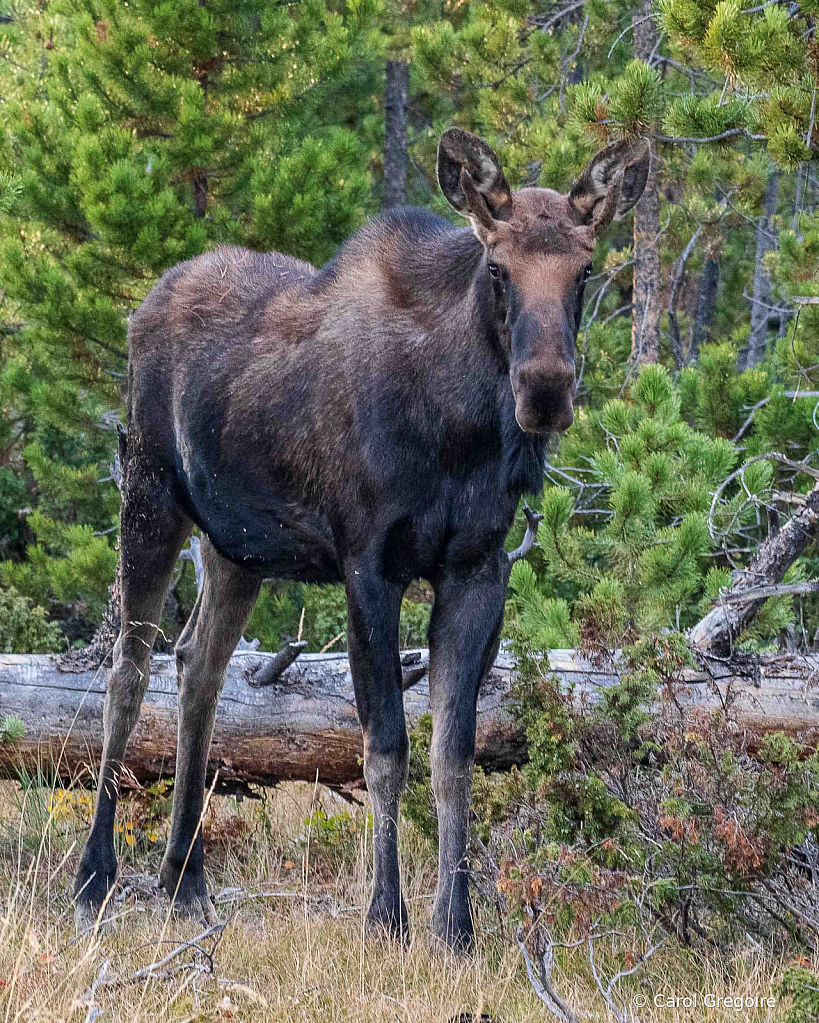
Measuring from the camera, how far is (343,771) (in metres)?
5.97

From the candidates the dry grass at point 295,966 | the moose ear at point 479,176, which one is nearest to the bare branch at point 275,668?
the dry grass at point 295,966

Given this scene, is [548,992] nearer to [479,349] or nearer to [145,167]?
[479,349]

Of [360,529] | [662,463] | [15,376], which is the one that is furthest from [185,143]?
[360,529]

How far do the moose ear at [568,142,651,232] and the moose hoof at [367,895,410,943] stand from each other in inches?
95.9

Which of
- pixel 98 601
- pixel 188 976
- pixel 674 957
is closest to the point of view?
pixel 188 976

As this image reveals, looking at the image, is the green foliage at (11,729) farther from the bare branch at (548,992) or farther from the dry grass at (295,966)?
the bare branch at (548,992)

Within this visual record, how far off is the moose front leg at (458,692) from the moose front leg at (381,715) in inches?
5.9

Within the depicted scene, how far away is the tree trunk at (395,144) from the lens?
15.2m

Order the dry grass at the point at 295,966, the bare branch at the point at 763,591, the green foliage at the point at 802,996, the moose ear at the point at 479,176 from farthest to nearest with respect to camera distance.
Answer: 1. the bare branch at the point at 763,591
2. the moose ear at the point at 479,176
3. the dry grass at the point at 295,966
4. the green foliage at the point at 802,996

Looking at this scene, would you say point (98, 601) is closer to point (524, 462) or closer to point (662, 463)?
point (662, 463)

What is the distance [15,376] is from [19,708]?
241 inches

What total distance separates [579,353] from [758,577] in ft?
21.4

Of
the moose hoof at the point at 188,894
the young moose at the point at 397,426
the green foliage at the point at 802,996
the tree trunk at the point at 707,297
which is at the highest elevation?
the young moose at the point at 397,426

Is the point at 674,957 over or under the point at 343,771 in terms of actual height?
over
